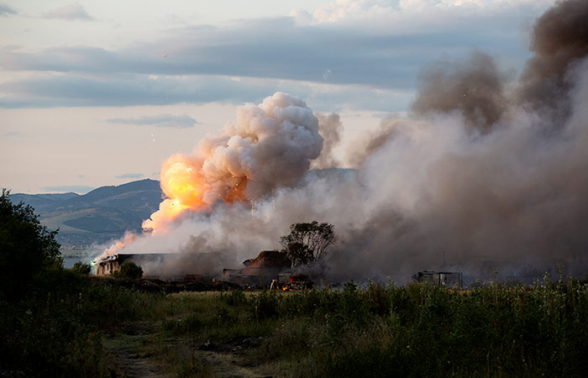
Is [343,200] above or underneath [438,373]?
above

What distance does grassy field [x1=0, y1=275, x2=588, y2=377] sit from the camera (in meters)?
16.5

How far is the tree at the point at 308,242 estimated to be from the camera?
4055 inches

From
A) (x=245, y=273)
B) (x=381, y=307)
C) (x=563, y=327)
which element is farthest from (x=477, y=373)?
(x=245, y=273)

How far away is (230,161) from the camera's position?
111 meters

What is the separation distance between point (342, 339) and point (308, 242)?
280 feet

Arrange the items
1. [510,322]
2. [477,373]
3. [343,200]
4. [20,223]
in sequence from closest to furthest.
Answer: [477,373] < [510,322] < [20,223] < [343,200]

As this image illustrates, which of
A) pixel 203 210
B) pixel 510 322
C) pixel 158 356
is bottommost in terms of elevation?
pixel 158 356

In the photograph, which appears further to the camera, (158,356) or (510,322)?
(158,356)

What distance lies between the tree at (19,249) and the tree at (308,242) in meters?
76.5

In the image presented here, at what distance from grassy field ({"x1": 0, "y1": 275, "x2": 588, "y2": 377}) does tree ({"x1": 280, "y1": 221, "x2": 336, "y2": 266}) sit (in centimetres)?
7497

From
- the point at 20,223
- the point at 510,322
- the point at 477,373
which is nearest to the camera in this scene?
the point at 477,373

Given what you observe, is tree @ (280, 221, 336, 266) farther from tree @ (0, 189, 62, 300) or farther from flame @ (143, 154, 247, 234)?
tree @ (0, 189, 62, 300)

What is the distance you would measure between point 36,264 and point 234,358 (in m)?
9.13

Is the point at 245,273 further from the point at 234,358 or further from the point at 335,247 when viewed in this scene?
the point at 234,358
